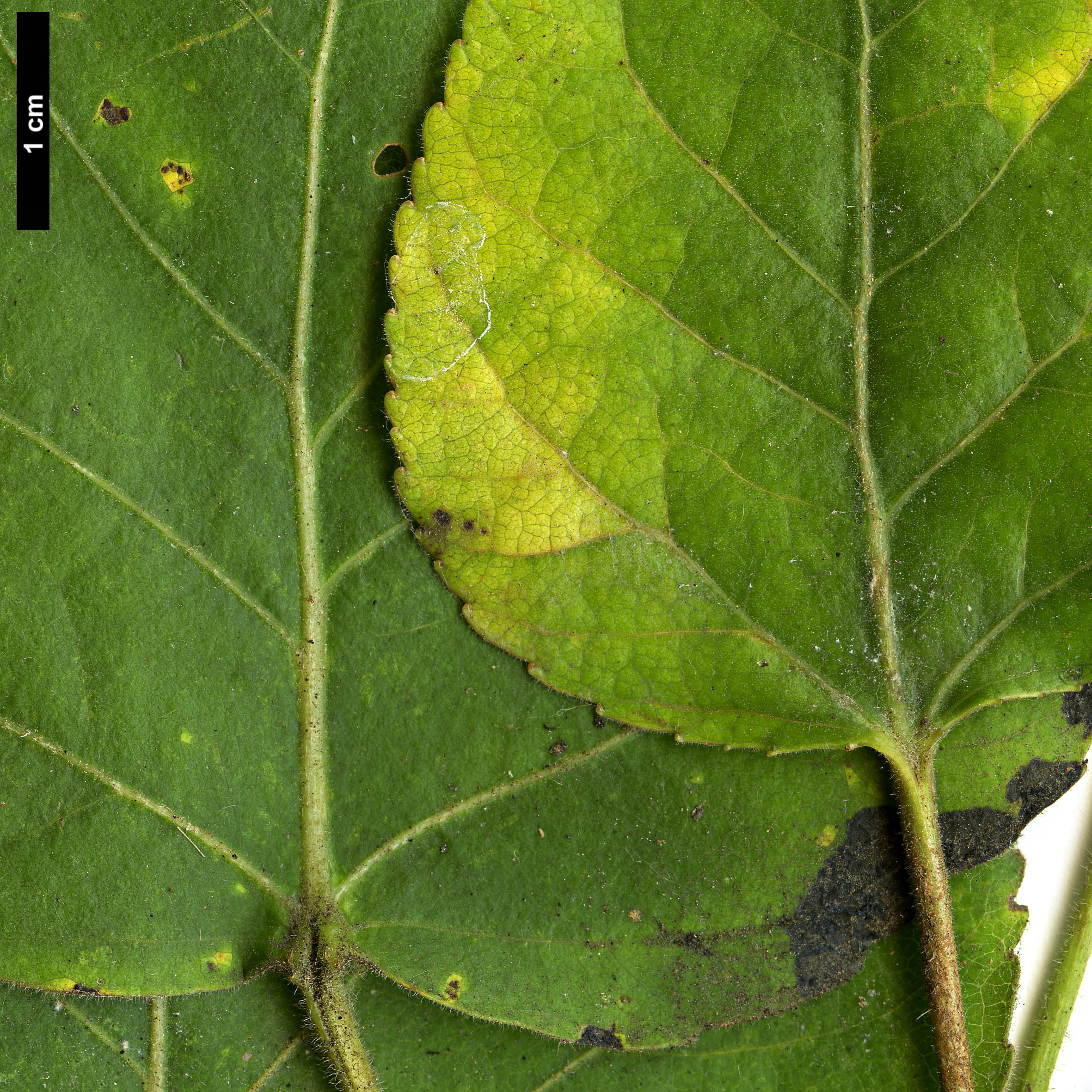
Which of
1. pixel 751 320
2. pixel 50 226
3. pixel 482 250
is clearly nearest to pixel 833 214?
pixel 751 320

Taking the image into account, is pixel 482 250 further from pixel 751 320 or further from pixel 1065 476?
pixel 1065 476

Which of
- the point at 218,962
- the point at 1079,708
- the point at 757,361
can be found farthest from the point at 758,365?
the point at 218,962

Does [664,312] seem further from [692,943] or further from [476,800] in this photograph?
[692,943]

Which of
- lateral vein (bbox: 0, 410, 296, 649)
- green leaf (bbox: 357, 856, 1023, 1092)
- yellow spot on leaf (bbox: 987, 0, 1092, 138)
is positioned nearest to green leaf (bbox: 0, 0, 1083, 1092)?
lateral vein (bbox: 0, 410, 296, 649)

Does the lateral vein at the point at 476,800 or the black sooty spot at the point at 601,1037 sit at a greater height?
the lateral vein at the point at 476,800

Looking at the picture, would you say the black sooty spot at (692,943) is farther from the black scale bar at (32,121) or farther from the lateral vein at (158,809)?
the black scale bar at (32,121)

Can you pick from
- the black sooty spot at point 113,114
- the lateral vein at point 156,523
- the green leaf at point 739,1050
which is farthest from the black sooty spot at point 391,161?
the green leaf at point 739,1050

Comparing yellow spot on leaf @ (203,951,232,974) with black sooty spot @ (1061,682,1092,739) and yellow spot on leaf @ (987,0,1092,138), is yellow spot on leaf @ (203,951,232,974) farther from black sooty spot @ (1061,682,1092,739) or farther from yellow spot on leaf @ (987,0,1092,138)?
yellow spot on leaf @ (987,0,1092,138)
